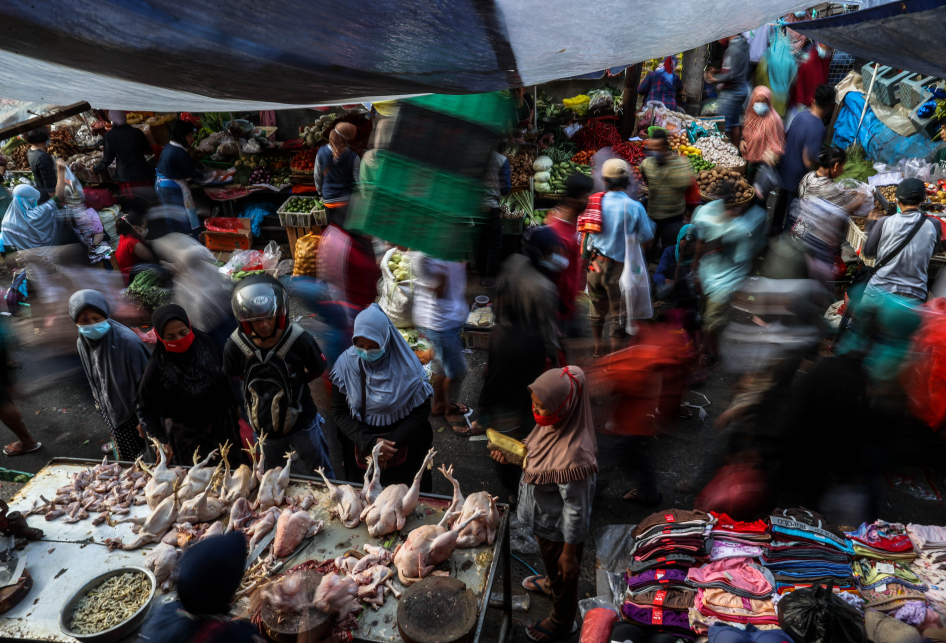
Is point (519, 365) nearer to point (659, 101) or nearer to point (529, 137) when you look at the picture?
point (529, 137)

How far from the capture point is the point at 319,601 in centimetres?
263

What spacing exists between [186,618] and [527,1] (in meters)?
2.46

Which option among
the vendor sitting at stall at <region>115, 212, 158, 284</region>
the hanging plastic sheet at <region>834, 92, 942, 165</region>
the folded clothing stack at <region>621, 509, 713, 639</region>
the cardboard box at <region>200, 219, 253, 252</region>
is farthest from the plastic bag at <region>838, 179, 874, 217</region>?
the cardboard box at <region>200, 219, 253, 252</region>

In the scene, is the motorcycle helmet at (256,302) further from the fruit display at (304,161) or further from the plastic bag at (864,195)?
the plastic bag at (864,195)

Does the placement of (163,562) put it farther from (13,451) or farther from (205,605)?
(13,451)

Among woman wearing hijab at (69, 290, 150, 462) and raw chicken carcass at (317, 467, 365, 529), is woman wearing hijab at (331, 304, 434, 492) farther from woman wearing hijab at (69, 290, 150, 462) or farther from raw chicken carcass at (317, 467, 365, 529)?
woman wearing hijab at (69, 290, 150, 462)

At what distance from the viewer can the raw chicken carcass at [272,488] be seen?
11.0 ft

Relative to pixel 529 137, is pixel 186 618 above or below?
below

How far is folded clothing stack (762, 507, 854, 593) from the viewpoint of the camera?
11.0ft

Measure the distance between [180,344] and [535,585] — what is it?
8.98 ft

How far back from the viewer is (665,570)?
3.47m

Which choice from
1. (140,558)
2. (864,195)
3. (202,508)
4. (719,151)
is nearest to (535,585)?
(202,508)

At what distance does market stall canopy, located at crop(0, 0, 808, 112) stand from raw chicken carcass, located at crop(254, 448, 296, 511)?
206 cm

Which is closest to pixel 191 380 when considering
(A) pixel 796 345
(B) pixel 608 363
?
(B) pixel 608 363
